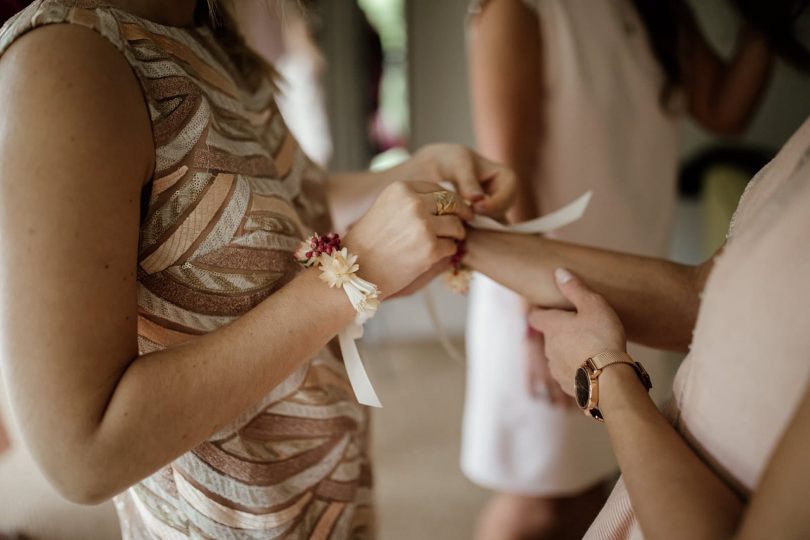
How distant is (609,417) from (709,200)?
1.68 m

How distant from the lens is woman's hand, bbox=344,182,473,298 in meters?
0.65

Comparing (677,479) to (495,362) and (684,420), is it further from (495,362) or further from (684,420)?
(495,362)

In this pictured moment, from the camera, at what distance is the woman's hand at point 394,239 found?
0.65 m

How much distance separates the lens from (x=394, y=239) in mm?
655

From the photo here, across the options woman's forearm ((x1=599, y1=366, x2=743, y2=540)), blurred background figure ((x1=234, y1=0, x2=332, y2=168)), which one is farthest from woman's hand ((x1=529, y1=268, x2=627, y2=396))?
blurred background figure ((x1=234, y1=0, x2=332, y2=168))

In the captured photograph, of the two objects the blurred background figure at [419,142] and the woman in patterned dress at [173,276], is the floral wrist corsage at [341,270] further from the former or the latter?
the blurred background figure at [419,142]

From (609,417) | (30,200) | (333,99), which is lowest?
(333,99)

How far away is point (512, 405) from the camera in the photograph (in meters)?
1.25

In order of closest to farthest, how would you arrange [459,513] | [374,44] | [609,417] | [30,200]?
[30,200]
[609,417]
[459,513]
[374,44]

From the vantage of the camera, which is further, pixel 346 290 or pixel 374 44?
A: pixel 374 44

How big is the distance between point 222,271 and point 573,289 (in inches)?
17.1

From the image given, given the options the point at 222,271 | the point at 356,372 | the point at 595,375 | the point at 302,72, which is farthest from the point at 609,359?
the point at 302,72

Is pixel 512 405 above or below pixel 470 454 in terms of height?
above

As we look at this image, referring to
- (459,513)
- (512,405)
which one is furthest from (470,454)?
(459,513)
